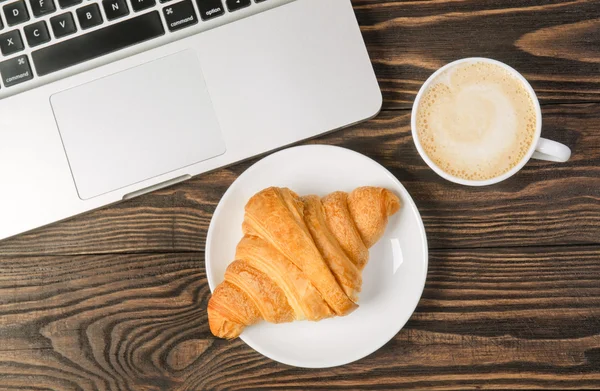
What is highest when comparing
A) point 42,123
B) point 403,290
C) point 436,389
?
point 42,123

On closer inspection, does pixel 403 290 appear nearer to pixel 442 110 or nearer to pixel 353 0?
pixel 442 110

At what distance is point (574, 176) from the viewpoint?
0.91 m

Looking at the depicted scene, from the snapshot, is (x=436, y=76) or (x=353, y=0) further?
(x=353, y=0)

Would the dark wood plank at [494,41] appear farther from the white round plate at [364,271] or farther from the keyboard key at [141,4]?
the keyboard key at [141,4]

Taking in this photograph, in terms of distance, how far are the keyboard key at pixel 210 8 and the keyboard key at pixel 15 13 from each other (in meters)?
0.24

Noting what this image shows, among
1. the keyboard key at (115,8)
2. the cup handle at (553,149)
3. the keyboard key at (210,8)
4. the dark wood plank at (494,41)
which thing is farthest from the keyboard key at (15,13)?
the cup handle at (553,149)

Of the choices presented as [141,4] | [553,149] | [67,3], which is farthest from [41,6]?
[553,149]

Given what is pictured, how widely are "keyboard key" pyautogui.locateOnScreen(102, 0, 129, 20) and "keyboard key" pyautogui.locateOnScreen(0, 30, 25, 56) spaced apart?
13 cm

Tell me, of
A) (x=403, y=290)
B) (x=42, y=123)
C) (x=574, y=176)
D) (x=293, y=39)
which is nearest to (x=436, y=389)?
(x=403, y=290)

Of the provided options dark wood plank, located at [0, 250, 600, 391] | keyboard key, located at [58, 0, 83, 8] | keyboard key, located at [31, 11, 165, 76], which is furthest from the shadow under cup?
keyboard key, located at [58, 0, 83, 8]

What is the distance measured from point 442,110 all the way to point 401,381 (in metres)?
0.41

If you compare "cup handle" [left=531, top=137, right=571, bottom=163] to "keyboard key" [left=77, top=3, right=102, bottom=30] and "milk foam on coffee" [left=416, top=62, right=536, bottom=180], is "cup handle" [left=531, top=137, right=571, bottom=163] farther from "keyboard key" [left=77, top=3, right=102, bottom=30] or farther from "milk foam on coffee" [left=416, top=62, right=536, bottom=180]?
"keyboard key" [left=77, top=3, right=102, bottom=30]

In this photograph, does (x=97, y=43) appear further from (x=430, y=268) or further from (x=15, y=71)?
(x=430, y=268)

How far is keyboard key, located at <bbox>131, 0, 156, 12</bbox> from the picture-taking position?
826 millimetres
